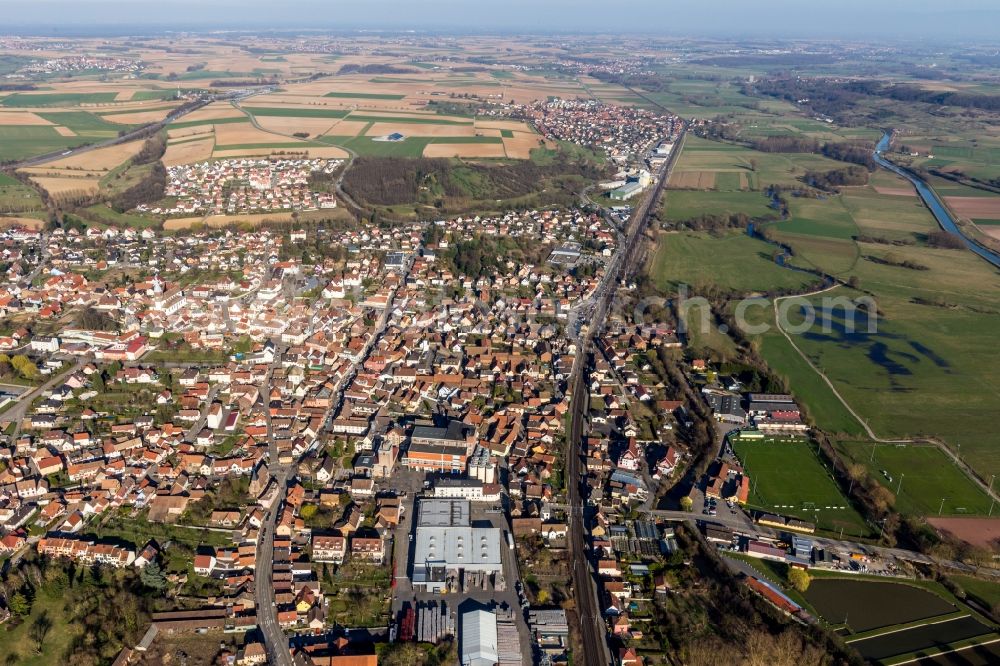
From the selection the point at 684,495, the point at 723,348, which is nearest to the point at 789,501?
the point at 684,495

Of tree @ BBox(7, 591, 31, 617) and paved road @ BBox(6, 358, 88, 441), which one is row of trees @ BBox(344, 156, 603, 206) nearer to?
paved road @ BBox(6, 358, 88, 441)

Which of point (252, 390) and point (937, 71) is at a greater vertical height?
point (937, 71)

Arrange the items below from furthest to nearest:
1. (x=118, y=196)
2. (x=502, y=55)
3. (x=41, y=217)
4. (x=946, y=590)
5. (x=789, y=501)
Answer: (x=502, y=55) → (x=118, y=196) → (x=41, y=217) → (x=789, y=501) → (x=946, y=590)

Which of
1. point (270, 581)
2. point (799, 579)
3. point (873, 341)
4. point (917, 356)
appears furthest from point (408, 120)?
point (799, 579)

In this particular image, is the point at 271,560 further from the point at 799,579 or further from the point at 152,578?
the point at 799,579

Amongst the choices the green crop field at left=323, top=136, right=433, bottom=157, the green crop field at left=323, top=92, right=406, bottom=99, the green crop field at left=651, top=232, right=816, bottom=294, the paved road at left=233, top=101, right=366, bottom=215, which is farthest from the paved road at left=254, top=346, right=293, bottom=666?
the green crop field at left=323, top=92, right=406, bottom=99

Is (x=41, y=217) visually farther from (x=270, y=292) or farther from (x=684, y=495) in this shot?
(x=684, y=495)
